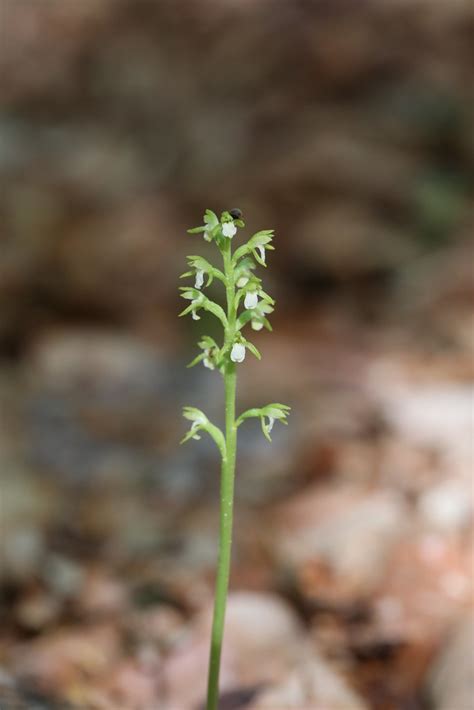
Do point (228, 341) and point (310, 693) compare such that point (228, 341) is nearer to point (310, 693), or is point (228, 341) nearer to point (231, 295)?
point (231, 295)

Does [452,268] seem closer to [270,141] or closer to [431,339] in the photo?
[431,339]

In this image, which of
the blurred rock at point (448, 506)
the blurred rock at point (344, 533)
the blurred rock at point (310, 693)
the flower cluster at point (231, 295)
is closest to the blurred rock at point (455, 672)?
the blurred rock at point (310, 693)

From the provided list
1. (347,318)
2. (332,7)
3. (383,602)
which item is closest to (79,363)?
(347,318)

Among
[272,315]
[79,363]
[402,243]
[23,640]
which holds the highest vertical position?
[402,243]

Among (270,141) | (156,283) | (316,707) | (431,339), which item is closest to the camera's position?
(316,707)

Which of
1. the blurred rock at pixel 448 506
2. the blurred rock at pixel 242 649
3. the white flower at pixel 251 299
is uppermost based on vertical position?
the blurred rock at pixel 448 506

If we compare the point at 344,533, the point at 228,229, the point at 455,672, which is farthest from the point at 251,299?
the point at 344,533

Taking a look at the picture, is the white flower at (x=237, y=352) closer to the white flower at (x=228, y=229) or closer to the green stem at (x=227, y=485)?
the green stem at (x=227, y=485)
